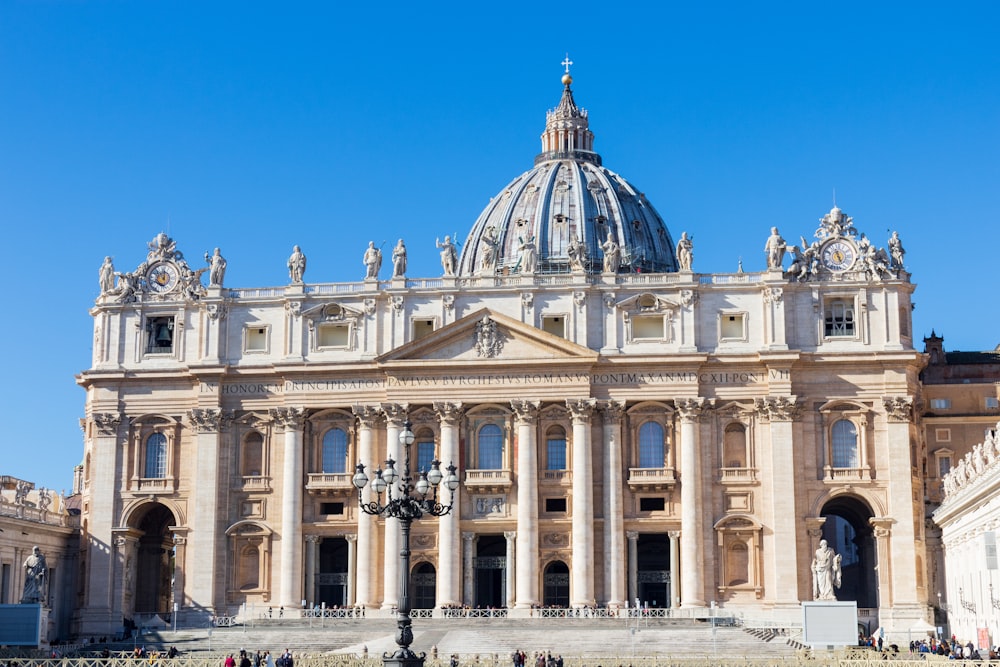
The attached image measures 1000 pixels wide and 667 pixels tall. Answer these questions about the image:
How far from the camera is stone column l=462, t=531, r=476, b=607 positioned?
8081cm

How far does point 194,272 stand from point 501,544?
22.4m

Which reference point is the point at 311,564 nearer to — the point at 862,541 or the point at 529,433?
the point at 529,433

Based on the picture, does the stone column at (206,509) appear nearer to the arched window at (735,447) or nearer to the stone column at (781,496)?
the arched window at (735,447)

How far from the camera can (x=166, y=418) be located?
8519 cm

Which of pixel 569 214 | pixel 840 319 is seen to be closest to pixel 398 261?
pixel 840 319

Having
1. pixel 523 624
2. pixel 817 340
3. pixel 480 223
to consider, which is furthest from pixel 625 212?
pixel 523 624

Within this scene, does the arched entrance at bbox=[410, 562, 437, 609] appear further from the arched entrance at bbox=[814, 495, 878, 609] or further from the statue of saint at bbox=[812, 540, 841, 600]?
the arched entrance at bbox=[814, 495, 878, 609]

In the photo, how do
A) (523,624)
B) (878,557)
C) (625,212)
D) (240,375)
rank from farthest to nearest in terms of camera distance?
(625,212), (240,375), (878,557), (523,624)

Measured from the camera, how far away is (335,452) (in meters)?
83.9

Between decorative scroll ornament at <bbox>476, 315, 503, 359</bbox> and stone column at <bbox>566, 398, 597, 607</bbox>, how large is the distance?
15.3ft

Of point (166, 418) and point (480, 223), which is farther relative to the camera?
point (480, 223)

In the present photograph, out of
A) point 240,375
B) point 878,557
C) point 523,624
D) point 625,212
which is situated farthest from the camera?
point 625,212

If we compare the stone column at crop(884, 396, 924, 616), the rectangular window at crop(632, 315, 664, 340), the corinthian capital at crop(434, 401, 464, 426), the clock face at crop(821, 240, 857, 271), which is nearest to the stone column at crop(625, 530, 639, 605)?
the rectangular window at crop(632, 315, 664, 340)

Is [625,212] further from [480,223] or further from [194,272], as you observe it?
[194,272]
